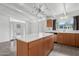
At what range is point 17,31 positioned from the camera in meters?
8.92

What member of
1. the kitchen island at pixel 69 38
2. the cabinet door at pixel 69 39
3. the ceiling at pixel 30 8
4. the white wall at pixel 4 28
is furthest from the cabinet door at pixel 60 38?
the white wall at pixel 4 28

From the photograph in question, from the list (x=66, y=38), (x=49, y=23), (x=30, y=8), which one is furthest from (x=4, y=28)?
(x=66, y=38)

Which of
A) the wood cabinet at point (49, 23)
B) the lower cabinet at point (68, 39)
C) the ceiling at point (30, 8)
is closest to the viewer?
the ceiling at point (30, 8)

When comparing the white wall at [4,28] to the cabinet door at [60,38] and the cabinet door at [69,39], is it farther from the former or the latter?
the cabinet door at [69,39]

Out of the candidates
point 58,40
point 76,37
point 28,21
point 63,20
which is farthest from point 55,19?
point 28,21

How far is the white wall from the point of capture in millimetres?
6906

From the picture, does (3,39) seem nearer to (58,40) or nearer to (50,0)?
(58,40)

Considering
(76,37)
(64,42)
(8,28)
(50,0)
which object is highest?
(50,0)

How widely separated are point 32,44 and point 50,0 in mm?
1103

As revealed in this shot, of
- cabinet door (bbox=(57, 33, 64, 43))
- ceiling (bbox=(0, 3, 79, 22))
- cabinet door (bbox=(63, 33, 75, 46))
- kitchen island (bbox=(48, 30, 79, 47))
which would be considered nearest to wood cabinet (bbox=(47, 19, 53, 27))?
ceiling (bbox=(0, 3, 79, 22))

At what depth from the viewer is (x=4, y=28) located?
23.7ft

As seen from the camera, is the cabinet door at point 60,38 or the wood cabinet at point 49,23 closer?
the cabinet door at point 60,38

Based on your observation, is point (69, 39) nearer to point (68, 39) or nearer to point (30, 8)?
point (68, 39)

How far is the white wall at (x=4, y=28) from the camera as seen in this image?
6906 mm
